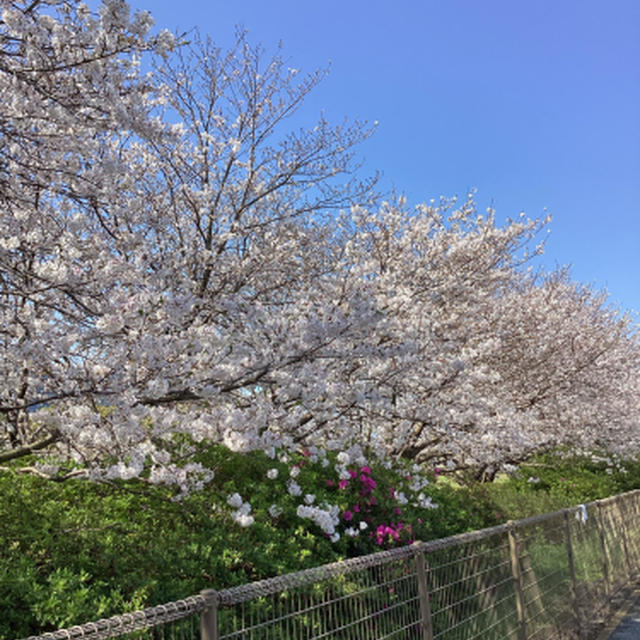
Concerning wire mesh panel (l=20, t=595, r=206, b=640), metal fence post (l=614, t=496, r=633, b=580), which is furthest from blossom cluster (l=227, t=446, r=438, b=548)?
metal fence post (l=614, t=496, r=633, b=580)

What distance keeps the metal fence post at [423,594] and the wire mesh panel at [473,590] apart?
10 cm

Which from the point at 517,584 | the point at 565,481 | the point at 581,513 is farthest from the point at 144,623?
the point at 565,481

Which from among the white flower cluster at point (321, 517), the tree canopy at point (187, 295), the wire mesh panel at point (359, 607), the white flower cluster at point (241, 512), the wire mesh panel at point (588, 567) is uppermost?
the tree canopy at point (187, 295)

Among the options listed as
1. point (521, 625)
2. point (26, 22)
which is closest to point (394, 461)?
point (521, 625)

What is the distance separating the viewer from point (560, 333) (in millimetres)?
13000

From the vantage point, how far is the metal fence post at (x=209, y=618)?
215cm

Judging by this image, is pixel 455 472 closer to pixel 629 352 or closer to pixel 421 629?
pixel 421 629

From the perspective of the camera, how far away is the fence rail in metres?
2.30

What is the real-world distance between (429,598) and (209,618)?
213cm

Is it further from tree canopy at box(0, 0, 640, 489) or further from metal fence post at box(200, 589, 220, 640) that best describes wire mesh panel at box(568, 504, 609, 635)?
metal fence post at box(200, 589, 220, 640)

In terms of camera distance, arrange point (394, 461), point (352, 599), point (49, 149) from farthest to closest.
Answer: point (394, 461), point (49, 149), point (352, 599)

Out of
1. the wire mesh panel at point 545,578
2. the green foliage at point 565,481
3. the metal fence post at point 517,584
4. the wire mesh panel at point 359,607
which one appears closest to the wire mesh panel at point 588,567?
the wire mesh panel at point 545,578

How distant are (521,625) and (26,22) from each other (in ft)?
18.5

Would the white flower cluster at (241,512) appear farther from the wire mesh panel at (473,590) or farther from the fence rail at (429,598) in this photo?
the wire mesh panel at (473,590)
